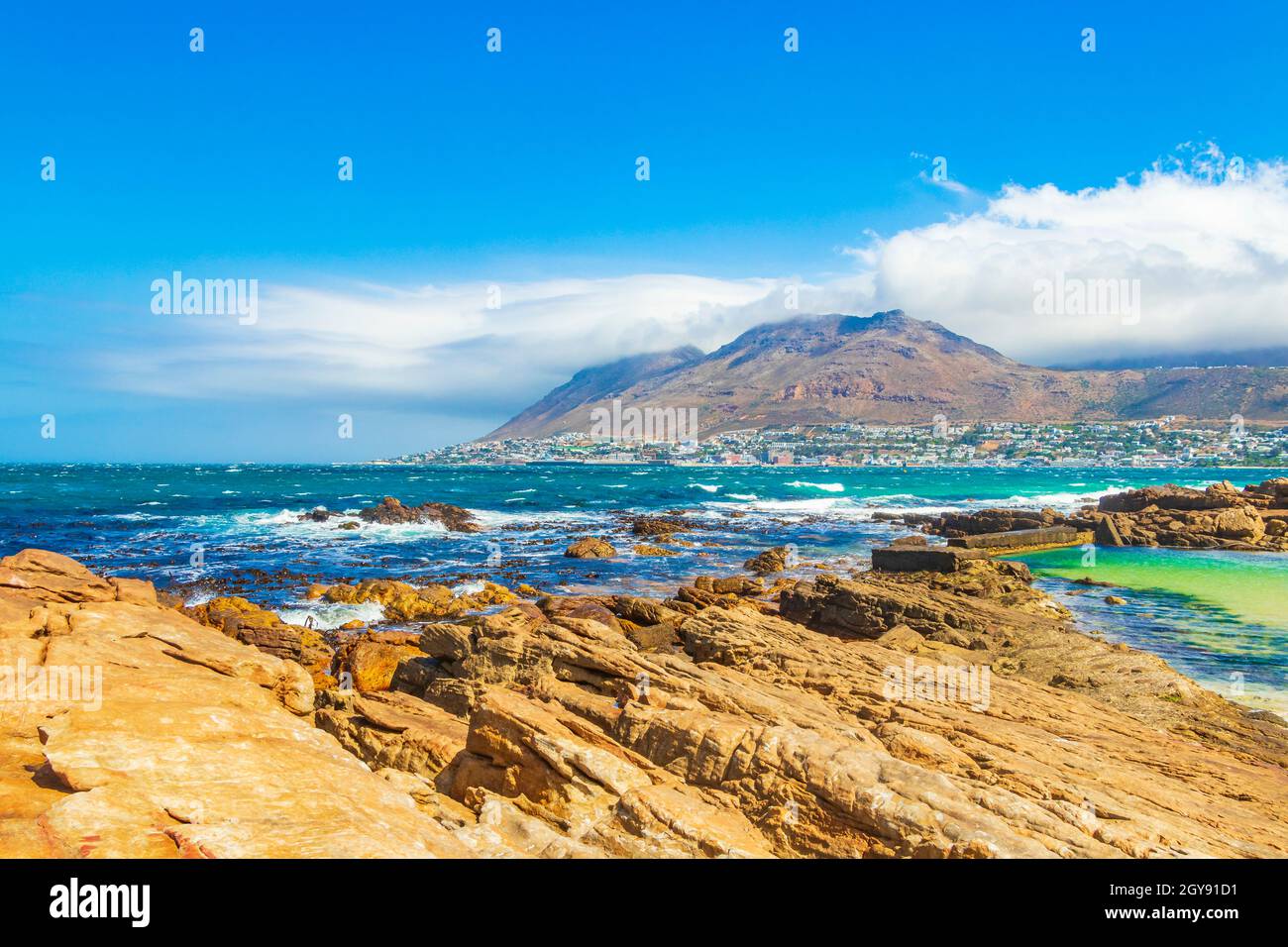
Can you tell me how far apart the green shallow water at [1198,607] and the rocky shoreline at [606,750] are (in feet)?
8.48

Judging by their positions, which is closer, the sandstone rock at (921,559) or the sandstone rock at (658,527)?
the sandstone rock at (921,559)

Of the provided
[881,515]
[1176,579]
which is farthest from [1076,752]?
[881,515]

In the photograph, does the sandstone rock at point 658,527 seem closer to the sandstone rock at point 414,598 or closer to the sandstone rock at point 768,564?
the sandstone rock at point 768,564

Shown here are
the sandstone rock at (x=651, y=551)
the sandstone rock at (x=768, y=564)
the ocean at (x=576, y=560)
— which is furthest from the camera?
the sandstone rock at (x=651, y=551)

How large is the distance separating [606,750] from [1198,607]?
79.2 ft

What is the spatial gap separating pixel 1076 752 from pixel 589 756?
7.05m

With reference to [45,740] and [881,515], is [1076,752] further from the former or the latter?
[881,515]

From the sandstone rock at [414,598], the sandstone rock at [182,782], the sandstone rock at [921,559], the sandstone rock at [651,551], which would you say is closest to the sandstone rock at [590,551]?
the sandstone rock at [651,551]

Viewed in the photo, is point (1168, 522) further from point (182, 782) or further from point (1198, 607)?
point (182, 782)

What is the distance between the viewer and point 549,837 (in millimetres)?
5980

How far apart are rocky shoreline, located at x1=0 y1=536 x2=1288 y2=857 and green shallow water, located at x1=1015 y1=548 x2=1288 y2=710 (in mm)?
2586

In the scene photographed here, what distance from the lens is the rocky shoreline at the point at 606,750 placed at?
5242 millimetres

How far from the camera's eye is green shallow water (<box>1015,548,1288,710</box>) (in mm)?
16156

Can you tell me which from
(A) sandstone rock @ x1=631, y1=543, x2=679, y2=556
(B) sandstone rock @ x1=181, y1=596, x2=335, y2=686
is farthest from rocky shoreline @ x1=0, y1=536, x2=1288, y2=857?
(A) sandstone rock @ x1=631, y1=543, x2=679, y2=556
